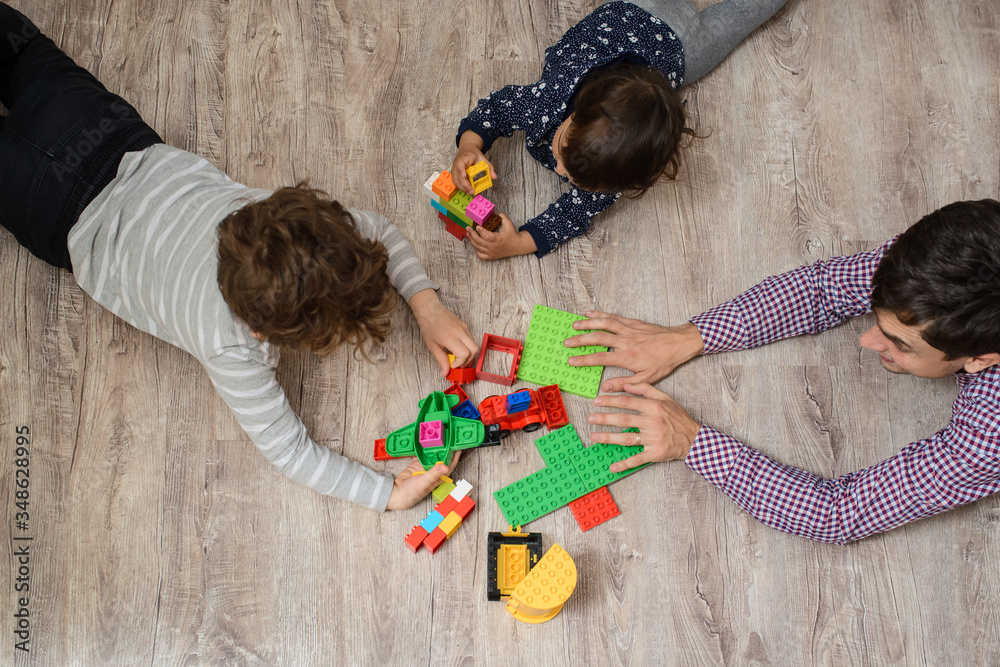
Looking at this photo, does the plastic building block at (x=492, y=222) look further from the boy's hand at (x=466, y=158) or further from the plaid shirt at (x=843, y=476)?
the plaid shirt at (x=843, y=476)

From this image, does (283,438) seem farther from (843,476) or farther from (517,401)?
(843,476)

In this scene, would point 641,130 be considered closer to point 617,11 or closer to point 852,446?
point 617,11

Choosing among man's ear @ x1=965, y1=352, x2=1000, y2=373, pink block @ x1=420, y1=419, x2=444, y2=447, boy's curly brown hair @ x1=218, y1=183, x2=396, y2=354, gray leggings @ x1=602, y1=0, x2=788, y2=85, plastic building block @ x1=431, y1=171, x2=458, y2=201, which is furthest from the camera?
gray leggings @ x1=602, y1=0, x2=788, y2=85

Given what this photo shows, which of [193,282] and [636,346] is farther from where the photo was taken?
[636,346]

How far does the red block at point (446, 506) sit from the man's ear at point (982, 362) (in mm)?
790

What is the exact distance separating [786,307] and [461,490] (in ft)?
2.10

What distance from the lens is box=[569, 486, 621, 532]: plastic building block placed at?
110cm

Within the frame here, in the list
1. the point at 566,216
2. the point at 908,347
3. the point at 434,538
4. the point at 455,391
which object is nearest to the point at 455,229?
the point at 566,216

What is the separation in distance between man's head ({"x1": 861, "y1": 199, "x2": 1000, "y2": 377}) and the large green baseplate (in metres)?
0.45

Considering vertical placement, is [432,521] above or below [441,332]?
below

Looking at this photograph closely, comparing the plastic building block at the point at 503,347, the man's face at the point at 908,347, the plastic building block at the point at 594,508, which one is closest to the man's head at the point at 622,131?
the plastic building block at the point at 503,347

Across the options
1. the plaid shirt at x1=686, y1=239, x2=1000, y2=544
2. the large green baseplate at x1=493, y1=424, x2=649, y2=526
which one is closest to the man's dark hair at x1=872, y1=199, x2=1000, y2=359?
the plaid shirt at x1=686, y1=239, x2=1000, y2=544

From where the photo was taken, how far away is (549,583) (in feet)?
3.25

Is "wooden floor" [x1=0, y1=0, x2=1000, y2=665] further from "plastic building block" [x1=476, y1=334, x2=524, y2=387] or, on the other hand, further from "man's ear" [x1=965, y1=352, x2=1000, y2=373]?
"man's ear" [x1=965, y1=352, x2=1000, y2=373]
